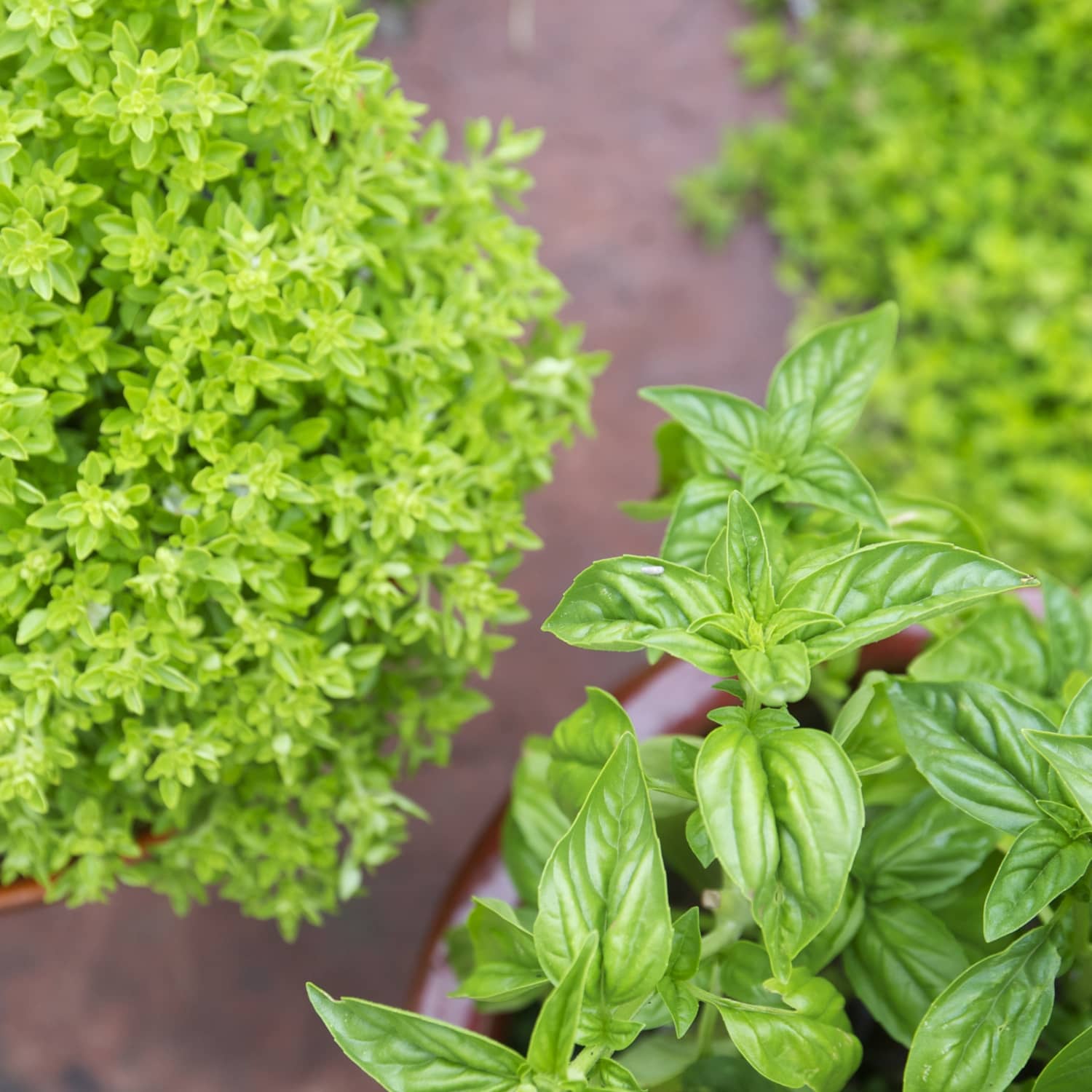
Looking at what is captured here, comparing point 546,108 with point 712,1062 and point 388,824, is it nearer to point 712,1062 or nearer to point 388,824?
point 388,824

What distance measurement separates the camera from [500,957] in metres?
0.91

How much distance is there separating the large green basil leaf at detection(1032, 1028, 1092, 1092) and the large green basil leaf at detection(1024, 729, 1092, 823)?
15cm

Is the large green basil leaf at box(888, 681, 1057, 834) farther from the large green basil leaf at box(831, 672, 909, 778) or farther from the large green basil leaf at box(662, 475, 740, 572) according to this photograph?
the large green basil leaf at box(662, 475, 740, 572)

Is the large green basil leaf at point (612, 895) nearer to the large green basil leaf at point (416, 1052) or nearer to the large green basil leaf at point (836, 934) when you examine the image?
the large green basil leaf at point (416, 1052)

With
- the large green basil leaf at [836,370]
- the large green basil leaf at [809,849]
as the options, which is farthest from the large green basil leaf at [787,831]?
the large green basil leaf at [836,370]

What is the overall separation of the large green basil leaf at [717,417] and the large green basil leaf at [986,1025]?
1.32 ft

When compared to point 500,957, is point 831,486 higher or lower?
higher

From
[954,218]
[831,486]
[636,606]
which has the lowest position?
[636,606]

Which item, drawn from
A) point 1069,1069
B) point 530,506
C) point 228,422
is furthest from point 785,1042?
point 530,506

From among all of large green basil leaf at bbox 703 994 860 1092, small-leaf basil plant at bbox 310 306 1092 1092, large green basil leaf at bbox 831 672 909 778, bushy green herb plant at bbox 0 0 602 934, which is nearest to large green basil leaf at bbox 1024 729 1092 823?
small-leaf basil plant at bbox 310 306 1092 1092

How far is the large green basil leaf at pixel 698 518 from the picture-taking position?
2.88 feet

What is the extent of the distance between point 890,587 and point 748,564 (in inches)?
3.7

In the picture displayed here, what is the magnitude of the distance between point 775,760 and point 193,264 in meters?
0.56

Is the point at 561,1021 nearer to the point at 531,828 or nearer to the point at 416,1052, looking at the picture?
the point at 416,1052
